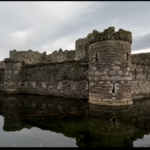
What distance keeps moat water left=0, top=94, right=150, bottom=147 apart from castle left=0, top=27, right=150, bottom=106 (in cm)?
184

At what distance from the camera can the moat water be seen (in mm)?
5316

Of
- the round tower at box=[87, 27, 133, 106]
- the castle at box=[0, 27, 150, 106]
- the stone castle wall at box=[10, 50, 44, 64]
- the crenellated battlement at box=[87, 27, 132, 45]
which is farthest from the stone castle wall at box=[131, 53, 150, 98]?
the stone castle wall at box=[10, 50, 44, 64]

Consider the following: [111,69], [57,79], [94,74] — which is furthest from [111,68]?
[57,79]

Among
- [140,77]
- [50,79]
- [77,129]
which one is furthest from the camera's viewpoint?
[50,79]

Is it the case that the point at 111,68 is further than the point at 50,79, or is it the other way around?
the point at 50,79

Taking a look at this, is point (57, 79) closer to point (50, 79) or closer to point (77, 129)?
point (50, 79)

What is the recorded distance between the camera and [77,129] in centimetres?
658

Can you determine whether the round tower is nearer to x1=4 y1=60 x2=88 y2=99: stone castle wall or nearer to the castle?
the castle

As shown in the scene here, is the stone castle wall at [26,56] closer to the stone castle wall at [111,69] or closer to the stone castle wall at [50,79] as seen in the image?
the stone castle wall at [50,79]

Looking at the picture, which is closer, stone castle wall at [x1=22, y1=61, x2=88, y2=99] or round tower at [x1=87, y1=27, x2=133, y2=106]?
round tower at [x1=87, y1=27, x2=133, y2=106]

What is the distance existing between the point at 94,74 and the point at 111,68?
127 centimetres

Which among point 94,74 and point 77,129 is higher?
point 94,74

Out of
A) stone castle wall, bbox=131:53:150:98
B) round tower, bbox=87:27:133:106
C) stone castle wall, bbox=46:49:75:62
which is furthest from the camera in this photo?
stone castle wall, bbox=46:49:75:62

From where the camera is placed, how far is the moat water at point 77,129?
5316mm
